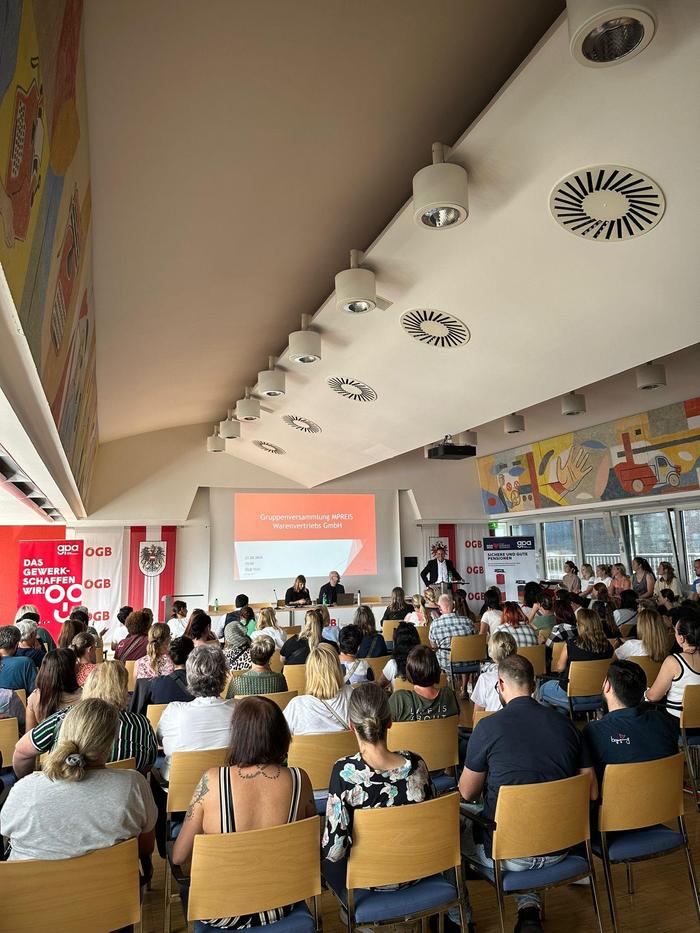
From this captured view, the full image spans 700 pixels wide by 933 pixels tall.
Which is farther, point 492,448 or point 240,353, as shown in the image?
point 492,448

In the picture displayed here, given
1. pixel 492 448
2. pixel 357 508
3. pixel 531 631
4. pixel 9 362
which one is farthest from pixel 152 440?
pixel 9 362

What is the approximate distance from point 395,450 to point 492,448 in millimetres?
3732

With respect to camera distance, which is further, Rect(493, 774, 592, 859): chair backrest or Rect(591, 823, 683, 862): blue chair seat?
Rect(591, 823, 683, 862): blue chair seat

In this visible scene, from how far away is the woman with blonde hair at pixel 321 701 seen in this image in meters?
3.36

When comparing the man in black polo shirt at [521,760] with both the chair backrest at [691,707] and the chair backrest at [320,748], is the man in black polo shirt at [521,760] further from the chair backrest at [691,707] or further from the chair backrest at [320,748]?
the chair backrest at [691,707]

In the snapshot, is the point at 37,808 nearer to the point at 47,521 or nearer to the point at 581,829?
the point at 581,829

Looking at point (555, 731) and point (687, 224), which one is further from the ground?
point (687, 224)

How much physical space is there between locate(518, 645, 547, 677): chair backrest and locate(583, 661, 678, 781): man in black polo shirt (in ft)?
8.41

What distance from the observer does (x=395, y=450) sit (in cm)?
828

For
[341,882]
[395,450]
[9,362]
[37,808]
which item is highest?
[395,450]

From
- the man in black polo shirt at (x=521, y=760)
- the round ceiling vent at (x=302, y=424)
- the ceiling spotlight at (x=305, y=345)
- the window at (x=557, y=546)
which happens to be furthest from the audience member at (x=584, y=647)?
the window at (x=557, y=546)

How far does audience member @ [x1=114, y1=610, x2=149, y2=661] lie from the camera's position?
5.24 meters

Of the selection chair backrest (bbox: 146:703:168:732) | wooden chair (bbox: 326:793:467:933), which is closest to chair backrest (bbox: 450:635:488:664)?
chair backrest (bbox: 146:703:168:732)

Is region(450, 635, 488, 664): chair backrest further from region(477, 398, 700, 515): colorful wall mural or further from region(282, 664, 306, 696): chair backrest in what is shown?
region(477, 398, 700, 515): colorful wall mural
